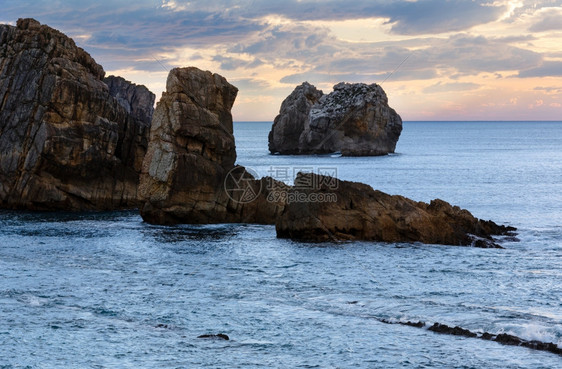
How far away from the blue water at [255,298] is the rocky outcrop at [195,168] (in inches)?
66.8

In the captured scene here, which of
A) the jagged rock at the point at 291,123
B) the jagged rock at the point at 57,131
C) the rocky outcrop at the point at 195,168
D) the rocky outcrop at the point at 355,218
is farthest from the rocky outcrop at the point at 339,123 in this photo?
the rocky outcrop at the point at 355,218

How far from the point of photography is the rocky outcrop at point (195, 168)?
4584 cm

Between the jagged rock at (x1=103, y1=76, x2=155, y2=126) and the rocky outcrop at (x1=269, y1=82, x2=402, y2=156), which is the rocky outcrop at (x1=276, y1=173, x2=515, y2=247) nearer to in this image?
the jagged rock at (x1=103, y1=76, x2=155, y2=126)

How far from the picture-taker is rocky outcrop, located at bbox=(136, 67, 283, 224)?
4584cm

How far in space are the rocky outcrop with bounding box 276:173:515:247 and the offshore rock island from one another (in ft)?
0.19

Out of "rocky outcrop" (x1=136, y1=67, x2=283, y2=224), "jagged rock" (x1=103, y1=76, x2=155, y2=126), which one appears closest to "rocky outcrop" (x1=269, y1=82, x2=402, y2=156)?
"jagged rock" (x1=103, y1=76, x2=155, y2=126)

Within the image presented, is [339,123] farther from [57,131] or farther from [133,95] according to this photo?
[57,131]

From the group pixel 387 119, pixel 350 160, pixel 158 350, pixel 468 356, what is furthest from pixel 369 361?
pixel 387 119

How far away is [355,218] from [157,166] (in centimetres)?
1455

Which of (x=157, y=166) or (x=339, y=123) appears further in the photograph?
(x=339, y=123)

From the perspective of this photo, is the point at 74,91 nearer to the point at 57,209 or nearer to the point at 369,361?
the point at 57,209

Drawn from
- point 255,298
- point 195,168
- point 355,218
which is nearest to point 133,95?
point 195,168

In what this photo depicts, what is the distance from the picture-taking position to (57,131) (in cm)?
5309

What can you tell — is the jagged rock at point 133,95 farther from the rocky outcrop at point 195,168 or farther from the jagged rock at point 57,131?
the rocky outcrop at point 195,168
